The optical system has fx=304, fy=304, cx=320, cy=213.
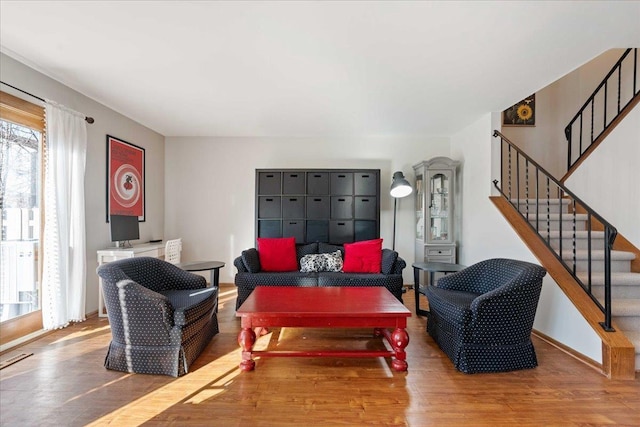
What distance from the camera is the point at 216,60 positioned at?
256 centimetres

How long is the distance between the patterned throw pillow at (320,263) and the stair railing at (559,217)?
223cm

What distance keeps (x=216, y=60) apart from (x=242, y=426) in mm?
2657

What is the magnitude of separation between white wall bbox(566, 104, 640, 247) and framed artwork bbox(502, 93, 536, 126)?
1.29m

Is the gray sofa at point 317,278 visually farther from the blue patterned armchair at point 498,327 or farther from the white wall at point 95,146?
the white wall at point 95,146

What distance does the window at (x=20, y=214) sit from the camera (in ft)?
8.62

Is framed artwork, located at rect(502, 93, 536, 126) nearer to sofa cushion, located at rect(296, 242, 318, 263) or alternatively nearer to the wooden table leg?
sofa cushion, located at rect(296, 242, 318, 263)

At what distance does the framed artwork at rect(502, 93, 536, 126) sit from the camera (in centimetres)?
471

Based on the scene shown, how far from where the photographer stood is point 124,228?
3.83m

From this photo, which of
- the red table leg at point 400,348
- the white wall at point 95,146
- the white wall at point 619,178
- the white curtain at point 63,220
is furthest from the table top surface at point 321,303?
the white wall at point 619,178

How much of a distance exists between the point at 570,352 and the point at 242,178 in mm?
4587

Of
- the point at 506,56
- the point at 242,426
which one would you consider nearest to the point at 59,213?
the point at 242,426

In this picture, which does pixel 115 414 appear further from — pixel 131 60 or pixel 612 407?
pixel 612 407

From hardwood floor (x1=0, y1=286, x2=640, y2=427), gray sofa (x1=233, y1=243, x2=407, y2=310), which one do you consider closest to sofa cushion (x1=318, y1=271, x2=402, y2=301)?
gray sofa (x1=233, y1=243, x2=407, y2=310)

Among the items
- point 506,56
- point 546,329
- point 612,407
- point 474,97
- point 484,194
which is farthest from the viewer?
point 484,194
